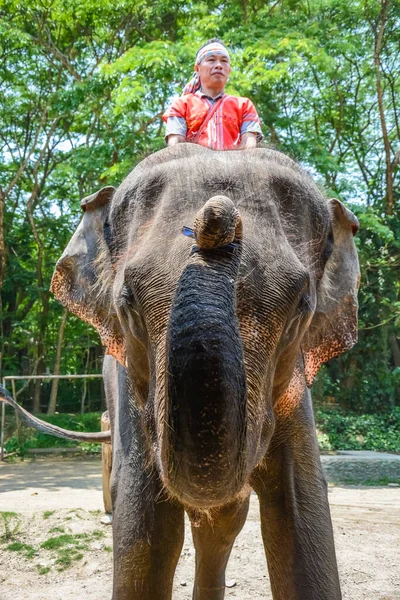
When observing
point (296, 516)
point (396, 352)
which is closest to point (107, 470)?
point (296, 516)

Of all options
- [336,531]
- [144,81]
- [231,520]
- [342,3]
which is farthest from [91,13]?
[231,520]

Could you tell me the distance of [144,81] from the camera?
9656mm

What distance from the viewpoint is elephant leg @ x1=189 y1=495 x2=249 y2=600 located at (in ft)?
9.05

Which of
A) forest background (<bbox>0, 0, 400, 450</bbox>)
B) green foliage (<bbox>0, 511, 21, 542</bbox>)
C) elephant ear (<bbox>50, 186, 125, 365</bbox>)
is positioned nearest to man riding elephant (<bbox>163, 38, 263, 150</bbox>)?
elephant ear (<bbox>50, 186, 125, 365</bbox>)

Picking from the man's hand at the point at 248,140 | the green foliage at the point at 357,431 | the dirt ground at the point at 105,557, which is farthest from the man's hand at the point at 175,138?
the green foliage at the point at 357,431

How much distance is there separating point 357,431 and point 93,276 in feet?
38.7

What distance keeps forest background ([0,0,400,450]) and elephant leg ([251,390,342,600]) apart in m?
7.51

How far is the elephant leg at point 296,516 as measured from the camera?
6.84 ft

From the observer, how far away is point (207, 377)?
114 cm

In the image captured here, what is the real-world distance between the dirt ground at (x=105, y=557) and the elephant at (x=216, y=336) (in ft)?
6.37

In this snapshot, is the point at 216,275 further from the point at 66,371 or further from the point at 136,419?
the point at 66,371

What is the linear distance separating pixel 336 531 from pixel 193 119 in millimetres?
4421

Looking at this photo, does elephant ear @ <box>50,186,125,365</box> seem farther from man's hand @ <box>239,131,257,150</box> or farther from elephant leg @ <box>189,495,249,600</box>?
elephant leg @ <box>189,495,249,600</box>

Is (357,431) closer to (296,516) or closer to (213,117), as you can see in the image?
(213,117)
